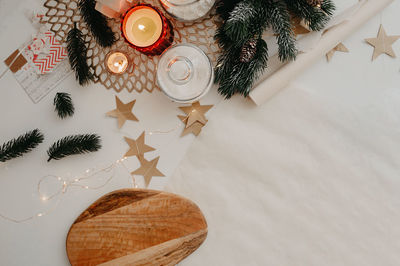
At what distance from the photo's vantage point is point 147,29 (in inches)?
25.1

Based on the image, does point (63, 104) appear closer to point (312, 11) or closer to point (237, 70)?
point (237, 70)

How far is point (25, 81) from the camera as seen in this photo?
699mm

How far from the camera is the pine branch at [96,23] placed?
63 cm

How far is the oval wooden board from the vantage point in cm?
63

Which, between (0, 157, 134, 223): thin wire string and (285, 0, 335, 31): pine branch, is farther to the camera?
(0, 157, 134, 223): thin wire string

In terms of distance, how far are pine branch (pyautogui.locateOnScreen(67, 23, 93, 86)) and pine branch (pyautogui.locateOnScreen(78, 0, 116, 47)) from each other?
3 cm

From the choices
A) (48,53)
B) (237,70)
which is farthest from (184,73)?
(48,53)

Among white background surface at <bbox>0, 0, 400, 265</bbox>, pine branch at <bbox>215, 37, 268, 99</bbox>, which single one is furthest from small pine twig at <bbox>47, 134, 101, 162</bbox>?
pine branch at <bbox>215, 37, 268, 99</bbox>

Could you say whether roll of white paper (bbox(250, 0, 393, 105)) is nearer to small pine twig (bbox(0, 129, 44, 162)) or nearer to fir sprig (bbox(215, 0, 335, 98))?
fir sprig (bbox(215, 0, 335, 98))

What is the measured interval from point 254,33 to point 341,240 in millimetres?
470

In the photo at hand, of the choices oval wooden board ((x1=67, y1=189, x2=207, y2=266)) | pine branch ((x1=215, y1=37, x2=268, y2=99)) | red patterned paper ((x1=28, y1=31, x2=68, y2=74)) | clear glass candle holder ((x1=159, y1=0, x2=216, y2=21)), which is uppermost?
clear glass candle holder ((x1=159, y1=0, x2=216, y2=21))

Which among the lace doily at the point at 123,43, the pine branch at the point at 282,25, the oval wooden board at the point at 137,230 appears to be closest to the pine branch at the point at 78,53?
the lace doily at the point at 123,43

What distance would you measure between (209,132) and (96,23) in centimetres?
34

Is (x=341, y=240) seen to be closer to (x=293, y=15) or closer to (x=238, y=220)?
(x=238, y=220)
